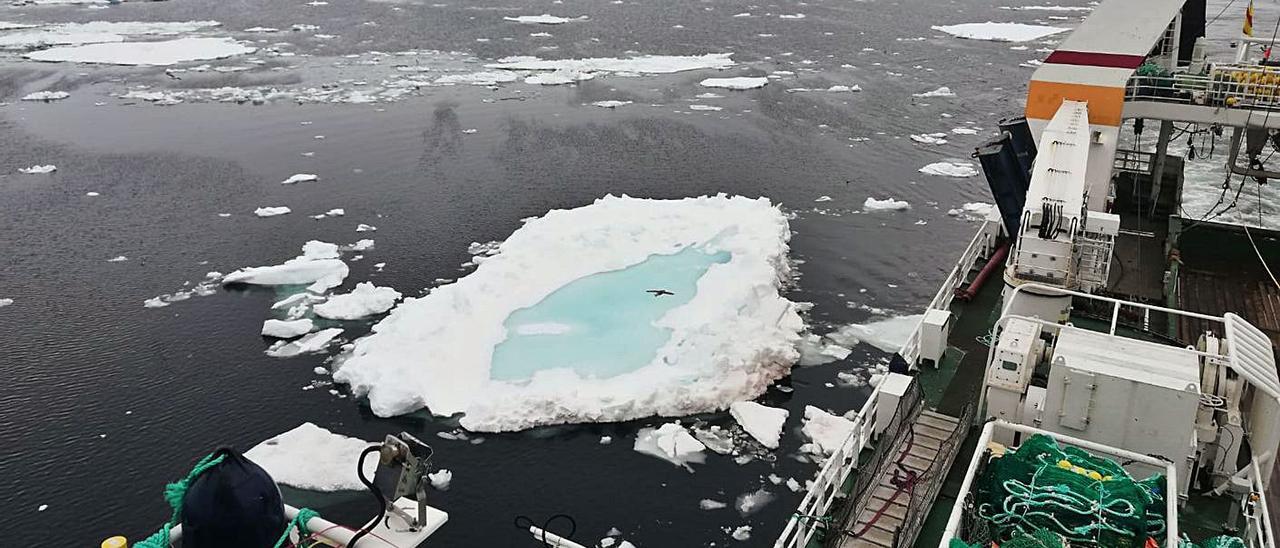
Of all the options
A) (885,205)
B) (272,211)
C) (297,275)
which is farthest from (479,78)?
(297,275)

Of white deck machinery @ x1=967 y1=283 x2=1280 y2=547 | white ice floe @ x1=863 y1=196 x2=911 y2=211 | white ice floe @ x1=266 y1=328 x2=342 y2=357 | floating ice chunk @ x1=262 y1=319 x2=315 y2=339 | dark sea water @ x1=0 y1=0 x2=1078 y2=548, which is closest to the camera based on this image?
white deck machinery @ x1=967 y1=283 x2=1280 y2=547

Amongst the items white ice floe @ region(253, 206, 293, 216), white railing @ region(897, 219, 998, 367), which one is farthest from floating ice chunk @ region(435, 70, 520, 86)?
white railing @ region(897, 219, 998, 367)

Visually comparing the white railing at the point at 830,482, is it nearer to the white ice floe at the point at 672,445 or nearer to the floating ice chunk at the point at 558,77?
the white ice floe at the point at 672,445

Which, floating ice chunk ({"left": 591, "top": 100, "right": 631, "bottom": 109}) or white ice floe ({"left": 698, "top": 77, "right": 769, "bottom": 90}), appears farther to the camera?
white ice floe ({"left": 698, "top": 77, "right": 769, "bottom": 90})

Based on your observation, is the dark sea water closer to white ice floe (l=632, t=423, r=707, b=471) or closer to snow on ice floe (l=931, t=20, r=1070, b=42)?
white ice floe (l=632, t=423, r=707, b=471)

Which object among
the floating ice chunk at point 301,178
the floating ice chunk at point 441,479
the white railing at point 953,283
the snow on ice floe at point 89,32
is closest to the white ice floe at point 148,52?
the snow on ice floe at point 89,32

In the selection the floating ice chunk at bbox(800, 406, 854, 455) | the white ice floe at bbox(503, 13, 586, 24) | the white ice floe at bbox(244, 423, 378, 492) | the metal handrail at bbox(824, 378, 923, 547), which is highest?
the white ice floe at bbox(503, 13, 586, 24)
